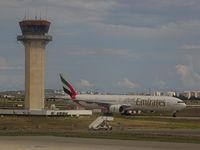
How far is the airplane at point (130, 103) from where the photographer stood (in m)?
115

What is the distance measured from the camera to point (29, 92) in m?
119

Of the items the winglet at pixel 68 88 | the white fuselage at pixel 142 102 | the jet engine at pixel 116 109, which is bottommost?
the jet engine at pixel 116 109

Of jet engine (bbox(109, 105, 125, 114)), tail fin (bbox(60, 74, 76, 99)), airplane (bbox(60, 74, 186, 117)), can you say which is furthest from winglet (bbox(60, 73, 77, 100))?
jet engine (bbox(109, 105, 125, 114))

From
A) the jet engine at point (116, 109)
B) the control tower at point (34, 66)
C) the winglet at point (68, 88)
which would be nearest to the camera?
the jet engine at point (116, 109)

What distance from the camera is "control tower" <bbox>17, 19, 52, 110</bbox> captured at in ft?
387

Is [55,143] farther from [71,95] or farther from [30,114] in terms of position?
[71,95]

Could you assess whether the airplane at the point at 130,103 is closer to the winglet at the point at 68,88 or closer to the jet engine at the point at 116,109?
the jet engine at the point at 116,109

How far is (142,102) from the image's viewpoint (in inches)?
4621

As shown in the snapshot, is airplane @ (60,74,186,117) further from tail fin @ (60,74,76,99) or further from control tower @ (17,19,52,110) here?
control tower @ (17,19,52,110)

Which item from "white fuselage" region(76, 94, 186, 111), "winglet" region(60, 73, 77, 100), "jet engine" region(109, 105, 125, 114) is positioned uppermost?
"winglet" region(60, 73, 77, 100)

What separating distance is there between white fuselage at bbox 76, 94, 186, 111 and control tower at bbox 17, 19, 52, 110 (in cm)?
1188

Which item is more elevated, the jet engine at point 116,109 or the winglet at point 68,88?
the winglet at point 68,88

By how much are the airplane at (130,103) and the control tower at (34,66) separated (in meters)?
11.6

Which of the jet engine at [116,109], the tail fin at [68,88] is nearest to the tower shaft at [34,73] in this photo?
the tail fin at [68,88]
